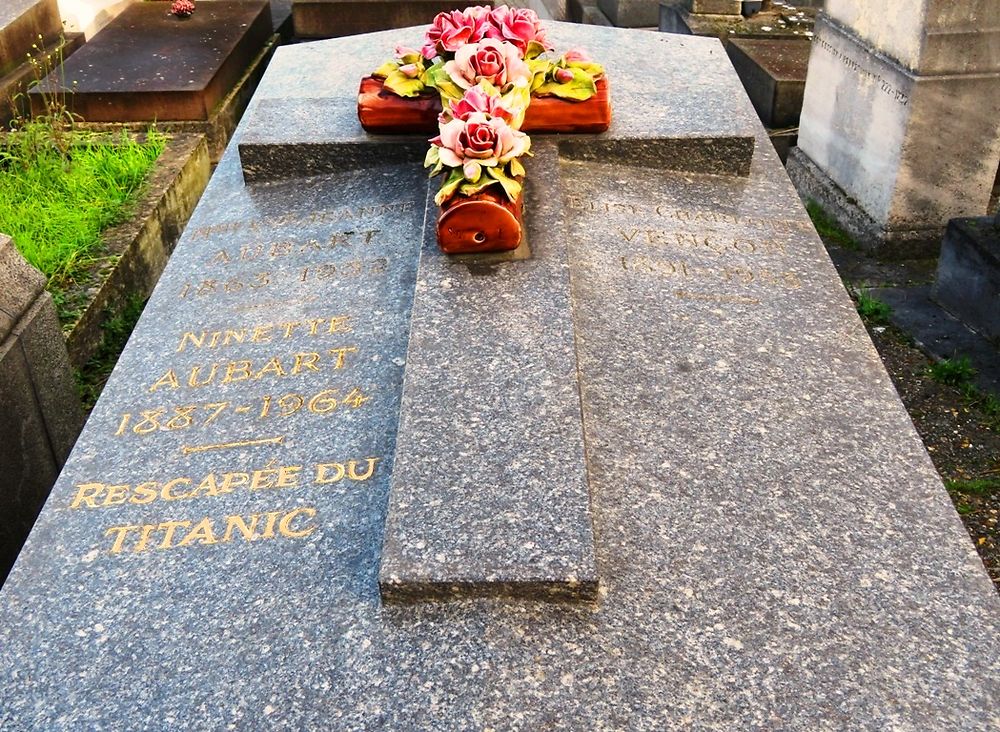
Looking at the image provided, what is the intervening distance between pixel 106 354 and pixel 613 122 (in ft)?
7.71

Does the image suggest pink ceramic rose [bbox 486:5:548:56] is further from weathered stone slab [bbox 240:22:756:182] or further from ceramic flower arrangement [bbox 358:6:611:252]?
weathered stone slab [bbox 240:22:756:182]

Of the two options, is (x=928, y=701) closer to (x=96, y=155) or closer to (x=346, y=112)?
(x=346, y=112)

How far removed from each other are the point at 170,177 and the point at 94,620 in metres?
3.62

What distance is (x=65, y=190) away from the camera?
16.0ft

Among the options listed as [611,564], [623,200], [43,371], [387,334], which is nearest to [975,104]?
[623,200]

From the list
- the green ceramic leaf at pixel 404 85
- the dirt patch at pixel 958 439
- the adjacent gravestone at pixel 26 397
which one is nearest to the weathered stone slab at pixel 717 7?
the dirt patch at pixel 958 439

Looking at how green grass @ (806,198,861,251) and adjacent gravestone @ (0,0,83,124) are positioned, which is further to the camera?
adjacent gravestone @ (0,0,83,124)

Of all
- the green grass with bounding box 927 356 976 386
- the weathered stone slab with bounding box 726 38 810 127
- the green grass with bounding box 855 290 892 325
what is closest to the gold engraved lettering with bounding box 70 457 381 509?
the green grass with bounding box 927 356 976 386

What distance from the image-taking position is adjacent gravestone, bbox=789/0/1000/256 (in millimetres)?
4531

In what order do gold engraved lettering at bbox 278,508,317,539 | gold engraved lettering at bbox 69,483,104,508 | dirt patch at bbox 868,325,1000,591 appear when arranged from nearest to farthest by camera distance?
gold engraved lettering at bbox 278,508,317,539 → gold engraved lettering at bbox 69,483,104,508 → dirt patch at bbox 868,325,1000,591

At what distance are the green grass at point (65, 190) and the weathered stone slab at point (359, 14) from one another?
221cm

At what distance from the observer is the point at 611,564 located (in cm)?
196

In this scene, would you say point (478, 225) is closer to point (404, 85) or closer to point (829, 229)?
point (404, 85)

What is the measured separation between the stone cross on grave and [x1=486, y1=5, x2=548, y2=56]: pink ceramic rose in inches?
13.8
